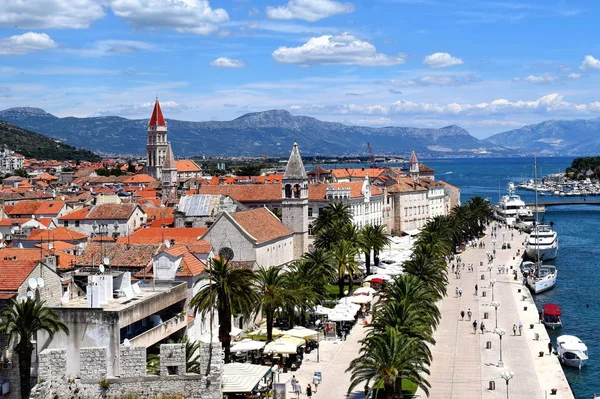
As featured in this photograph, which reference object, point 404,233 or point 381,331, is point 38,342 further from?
point 404,233

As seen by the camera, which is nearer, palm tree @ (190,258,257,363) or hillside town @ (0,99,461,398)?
hillside town @ (0,99,461,398)

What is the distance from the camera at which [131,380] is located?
75.4 ft

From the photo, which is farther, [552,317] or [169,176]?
[169,176]

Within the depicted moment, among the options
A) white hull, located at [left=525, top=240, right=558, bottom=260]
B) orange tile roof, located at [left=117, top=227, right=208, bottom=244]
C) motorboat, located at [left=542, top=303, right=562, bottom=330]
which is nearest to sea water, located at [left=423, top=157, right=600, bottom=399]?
motorboat, located at [left=542, top=303, right=562, bottom=330]

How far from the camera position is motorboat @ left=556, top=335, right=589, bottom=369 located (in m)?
54.0

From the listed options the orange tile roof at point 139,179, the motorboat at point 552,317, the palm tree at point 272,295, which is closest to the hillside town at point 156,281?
the palm tree at point 272,295

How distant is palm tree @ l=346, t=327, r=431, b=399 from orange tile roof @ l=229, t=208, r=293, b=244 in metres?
31.2

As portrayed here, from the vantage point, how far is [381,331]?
4181 centimetres

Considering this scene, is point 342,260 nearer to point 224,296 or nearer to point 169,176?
point 224,296

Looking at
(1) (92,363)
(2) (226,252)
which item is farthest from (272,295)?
(1) (92,363)

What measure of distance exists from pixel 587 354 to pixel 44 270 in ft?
127

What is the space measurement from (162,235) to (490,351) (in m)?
35.8

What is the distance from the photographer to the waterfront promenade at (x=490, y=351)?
44.2 meters

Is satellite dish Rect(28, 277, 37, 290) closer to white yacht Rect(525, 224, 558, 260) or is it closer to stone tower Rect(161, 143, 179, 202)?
white yacht Rect(525, 224, 558, 260)
